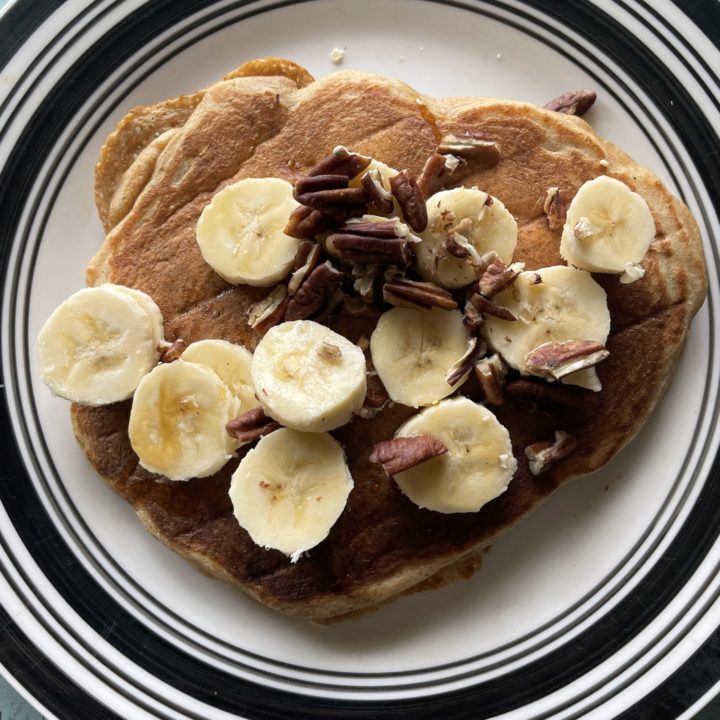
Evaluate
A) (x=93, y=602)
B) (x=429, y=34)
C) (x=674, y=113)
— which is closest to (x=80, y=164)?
(x=429, y=34)

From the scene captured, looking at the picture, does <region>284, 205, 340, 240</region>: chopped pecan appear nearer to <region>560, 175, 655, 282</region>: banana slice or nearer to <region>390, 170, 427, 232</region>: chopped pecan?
<region>390, 170, 427, 232</region>: chopped pecan

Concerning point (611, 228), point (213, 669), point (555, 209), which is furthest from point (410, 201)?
point (213, 669)

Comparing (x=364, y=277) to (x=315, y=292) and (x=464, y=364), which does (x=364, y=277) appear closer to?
(x=315, y=292)

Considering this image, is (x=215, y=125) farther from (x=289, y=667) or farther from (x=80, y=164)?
(x=289, y=667)

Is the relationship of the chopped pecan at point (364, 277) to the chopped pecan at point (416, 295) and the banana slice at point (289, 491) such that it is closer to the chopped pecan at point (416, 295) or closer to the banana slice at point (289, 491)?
the chopped pecan at point (416, 295)

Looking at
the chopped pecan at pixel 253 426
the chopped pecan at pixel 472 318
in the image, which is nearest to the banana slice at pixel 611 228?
the chopped pecan at pixel 472 318

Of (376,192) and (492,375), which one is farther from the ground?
(376,192)

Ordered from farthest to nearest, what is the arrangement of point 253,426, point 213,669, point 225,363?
point 213,669, point 225,363, point 253,426
